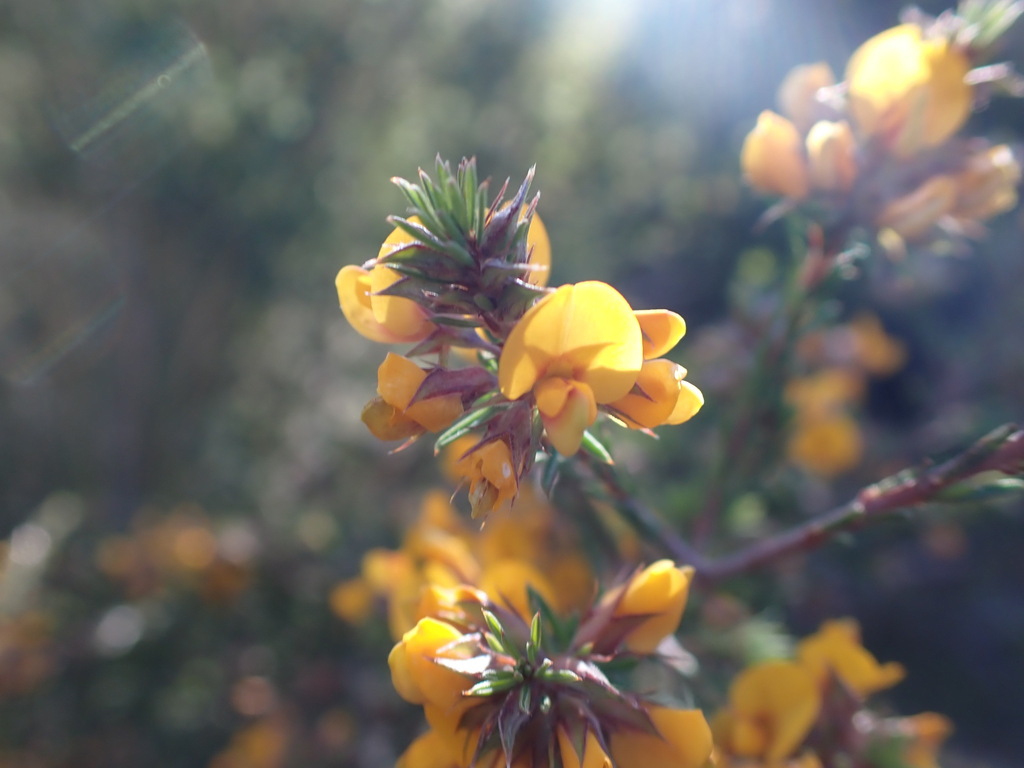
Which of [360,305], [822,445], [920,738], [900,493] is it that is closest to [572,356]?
[360,305]

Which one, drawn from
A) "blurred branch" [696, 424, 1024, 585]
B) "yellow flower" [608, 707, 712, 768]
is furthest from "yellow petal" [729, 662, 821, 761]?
"yellow flower" [608, 707, 712, 768]

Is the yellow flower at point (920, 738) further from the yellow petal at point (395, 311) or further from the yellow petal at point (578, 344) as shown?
the yellow petal at point (395, 311)

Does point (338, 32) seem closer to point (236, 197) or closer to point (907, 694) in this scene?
point (236, 197)

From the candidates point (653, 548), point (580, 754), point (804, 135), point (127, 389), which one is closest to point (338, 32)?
point (127, 389)

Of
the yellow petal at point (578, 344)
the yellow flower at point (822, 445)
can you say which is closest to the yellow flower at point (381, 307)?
the yellow petal at point (578, 344)

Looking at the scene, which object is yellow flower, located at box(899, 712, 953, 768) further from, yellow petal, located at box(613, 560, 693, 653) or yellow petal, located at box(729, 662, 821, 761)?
yellow petal, located at box(613, 560, 693, 653)
